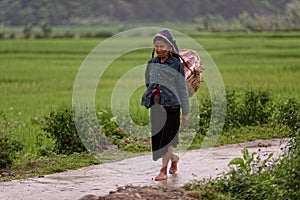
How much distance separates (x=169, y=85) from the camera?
7.64 metres

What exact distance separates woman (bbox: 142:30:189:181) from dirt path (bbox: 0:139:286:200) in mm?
294

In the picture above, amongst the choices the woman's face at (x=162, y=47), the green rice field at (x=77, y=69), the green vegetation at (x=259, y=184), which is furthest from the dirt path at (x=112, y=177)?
the green rice field at (x=77, y=69)

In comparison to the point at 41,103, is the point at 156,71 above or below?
above

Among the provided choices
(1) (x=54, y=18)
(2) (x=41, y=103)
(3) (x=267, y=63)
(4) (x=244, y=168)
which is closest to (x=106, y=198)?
(4) (x=244, y=168)

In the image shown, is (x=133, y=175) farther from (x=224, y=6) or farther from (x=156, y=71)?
(x=224, y=6)

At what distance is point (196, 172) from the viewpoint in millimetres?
7875

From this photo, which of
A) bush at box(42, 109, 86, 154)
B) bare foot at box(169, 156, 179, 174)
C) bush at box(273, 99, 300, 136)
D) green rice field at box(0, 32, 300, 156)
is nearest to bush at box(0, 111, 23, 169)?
bush at box(42, 109, 86, 154)

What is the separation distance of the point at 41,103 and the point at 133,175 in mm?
8852

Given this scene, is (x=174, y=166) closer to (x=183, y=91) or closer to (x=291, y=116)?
(x=183, y=91)

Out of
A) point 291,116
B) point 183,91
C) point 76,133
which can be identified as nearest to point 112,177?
point 183,91

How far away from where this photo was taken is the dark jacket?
7637 millimetres

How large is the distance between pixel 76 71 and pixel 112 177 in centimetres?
1662

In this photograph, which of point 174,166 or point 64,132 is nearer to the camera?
point 174,166

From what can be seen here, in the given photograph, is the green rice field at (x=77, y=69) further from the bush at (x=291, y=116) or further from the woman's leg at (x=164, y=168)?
the woman's leg at (x=164, y=168)
